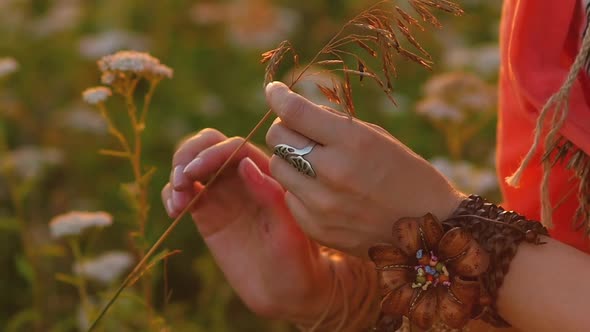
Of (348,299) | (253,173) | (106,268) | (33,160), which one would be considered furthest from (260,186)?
(33,160)

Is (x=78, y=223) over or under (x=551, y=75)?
under

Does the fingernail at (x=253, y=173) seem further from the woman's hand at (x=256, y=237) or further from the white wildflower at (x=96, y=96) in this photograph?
the white wildflower at (x=96, y=96)

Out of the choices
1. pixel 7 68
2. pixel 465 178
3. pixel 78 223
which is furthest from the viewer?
pixel 465 178

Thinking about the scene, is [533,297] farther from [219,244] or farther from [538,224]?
[219,244]

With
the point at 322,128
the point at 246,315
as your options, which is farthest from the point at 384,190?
the point at 246,315

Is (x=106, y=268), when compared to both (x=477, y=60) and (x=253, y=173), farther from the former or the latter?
(x=477, y=60)

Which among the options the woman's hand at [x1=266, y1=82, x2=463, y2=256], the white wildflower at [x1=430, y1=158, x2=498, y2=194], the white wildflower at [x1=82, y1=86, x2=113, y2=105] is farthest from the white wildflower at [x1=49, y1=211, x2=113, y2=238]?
the white wildflower at [x1=430, y1=158, x2=498, y2=194]

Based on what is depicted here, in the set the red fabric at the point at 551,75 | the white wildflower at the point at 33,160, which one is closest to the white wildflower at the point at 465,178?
the red fabric at the point at 551,75
